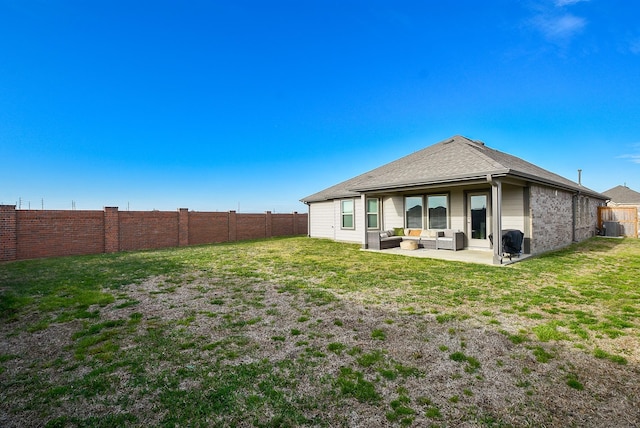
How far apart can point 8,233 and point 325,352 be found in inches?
568

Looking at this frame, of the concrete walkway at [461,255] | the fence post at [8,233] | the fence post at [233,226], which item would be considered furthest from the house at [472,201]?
the fence post at [8,233]

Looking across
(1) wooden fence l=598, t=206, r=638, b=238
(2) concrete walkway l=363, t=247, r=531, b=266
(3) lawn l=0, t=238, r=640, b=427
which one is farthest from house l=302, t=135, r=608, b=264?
(1) wooden fence l=598, t=206, r=638, b=238

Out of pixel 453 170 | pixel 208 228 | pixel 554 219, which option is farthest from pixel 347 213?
pixel 554 219

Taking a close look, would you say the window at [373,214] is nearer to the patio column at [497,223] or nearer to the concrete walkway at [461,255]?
the concrete walkway at [461,255]

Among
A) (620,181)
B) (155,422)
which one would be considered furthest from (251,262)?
(620,181)

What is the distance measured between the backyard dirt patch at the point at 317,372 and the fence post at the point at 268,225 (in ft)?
51.7

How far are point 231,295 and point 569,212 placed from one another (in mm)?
16133

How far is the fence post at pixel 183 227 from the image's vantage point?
1590cm

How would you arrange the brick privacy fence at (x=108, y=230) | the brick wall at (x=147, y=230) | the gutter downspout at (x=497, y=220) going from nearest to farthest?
the gutter downspout at (x=497, y=220)
the brick privacy fence at (x=108, y=230)
the brick wall at (x=147, y=230)

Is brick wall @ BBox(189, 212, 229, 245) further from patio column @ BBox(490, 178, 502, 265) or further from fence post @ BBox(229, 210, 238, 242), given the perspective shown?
patio column @ BBox(490, 178, 502, 265)

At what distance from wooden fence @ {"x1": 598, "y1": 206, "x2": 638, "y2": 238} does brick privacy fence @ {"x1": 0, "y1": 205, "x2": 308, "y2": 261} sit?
24577mm

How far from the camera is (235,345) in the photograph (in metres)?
3.65

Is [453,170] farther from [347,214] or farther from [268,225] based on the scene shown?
[268,225]

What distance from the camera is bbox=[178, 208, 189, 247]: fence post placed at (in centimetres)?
1590
